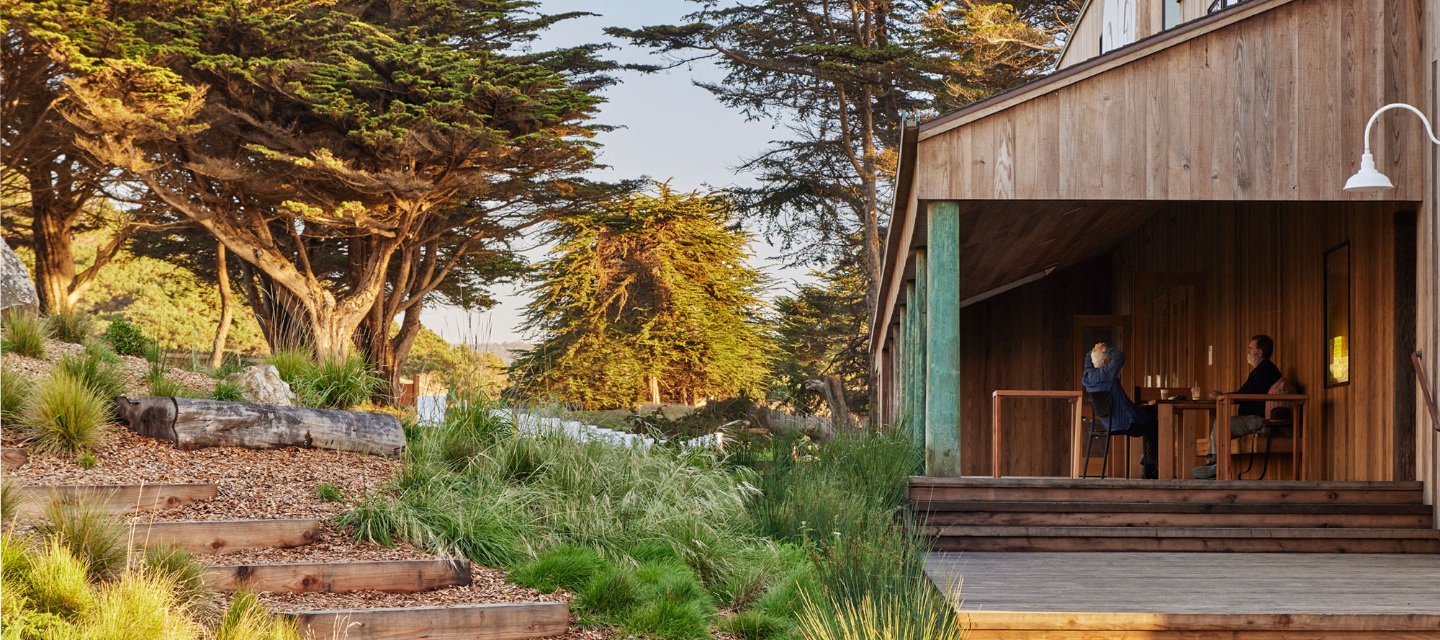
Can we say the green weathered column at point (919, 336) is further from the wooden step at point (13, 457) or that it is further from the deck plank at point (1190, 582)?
the wooden step at point (13, 457)

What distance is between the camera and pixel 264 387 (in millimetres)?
8781

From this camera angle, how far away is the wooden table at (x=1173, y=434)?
984cm

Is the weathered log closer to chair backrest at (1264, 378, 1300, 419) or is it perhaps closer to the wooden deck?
the wooden deck

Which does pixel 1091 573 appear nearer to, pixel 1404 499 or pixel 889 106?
pixel 1404 499

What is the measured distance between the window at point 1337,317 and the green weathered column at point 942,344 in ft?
10.2

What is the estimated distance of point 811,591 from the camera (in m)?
5.95

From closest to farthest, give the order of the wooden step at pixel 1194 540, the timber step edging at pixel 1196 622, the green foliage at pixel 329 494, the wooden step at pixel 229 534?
the timber step edging at pixel 1196 622 < the wooden step at pixel 229 534 < the green foliage at pixel 329 494 < the wooden step at pixel 1194 540

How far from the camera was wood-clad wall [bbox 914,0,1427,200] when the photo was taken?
8078 mm

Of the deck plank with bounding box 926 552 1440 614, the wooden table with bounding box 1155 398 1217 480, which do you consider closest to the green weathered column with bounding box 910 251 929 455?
the wooden table with bounding box 1155 398 1217 480

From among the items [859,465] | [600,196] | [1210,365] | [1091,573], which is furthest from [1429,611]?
[600,196]

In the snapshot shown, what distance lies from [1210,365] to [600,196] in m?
12.4

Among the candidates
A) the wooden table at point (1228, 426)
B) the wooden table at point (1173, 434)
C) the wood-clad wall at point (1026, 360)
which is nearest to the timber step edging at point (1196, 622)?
the wooden table at point (1228, 426)

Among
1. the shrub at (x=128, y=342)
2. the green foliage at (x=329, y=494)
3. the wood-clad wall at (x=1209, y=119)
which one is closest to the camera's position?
the green foliage at (x=329, y=494)

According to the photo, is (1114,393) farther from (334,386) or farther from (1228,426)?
(334,386)
